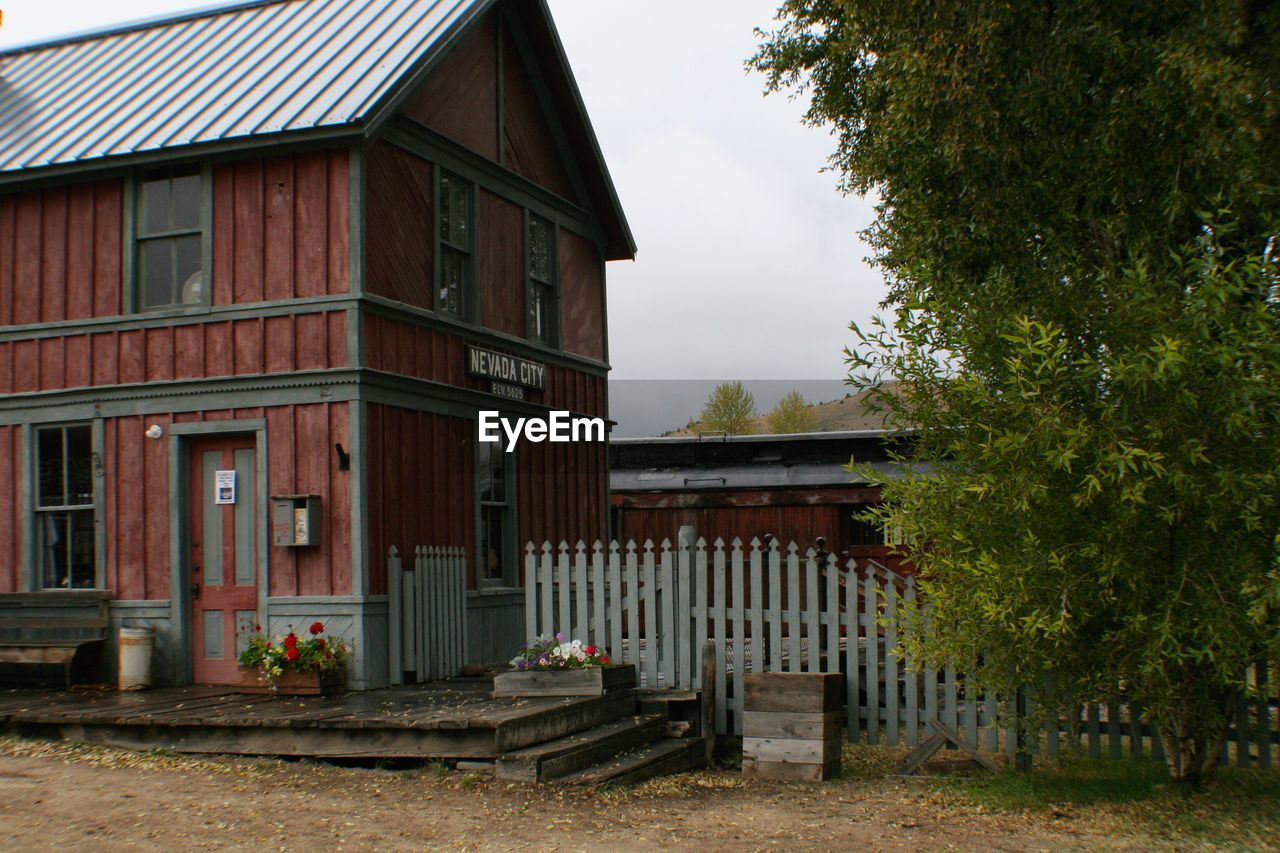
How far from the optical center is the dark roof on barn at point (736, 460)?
24.8m

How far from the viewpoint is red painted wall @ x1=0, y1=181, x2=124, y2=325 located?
47.9 ft

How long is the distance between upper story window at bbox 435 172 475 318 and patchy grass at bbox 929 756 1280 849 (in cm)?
805

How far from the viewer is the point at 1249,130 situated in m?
11.4

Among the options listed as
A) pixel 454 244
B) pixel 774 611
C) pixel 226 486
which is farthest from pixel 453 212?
pixel 774 611

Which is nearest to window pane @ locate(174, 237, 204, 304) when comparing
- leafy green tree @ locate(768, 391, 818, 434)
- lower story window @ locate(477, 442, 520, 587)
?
lower story window @ locate(477, 442, 520, 587)

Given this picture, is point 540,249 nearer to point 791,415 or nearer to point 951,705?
point 951,705

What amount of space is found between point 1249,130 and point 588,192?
10151mm

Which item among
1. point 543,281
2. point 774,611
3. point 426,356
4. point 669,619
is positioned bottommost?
point 669,619

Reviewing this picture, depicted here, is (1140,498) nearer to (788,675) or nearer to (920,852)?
(920,852)

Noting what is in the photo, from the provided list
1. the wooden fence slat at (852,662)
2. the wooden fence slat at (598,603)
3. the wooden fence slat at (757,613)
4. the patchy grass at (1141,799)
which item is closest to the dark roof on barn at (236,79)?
the wooden fence slat at (598,603)

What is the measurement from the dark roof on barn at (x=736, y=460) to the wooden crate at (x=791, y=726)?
13.0m

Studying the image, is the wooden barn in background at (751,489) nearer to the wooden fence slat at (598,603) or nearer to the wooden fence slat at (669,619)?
the wooden fence slat at (598,603)

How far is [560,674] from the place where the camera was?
466 inches

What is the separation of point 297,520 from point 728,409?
91384 millimetres
